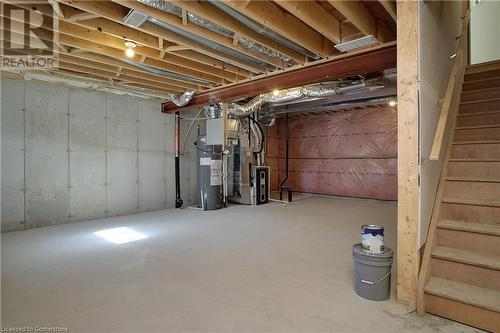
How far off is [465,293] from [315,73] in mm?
2972

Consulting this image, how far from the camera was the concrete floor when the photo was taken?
1.91m

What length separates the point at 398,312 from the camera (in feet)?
6.61

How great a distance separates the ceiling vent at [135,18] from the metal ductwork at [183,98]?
8.53 feet

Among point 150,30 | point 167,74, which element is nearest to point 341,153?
point 167,74

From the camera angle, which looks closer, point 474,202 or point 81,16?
point 474,202

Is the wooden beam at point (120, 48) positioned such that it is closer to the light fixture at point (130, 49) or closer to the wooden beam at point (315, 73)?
the light fixture at point (130, 49)

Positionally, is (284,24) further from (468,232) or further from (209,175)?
(209,175)

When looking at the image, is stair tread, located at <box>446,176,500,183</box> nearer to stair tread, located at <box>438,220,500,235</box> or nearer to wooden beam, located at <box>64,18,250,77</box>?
stair tread, located at <box>438,220,500,235</box>

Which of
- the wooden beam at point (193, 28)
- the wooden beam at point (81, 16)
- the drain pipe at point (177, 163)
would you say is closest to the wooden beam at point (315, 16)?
the wooden beam at point (193, 28)

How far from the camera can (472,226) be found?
222 cm

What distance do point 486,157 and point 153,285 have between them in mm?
3378

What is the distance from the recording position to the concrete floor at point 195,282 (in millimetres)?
1912

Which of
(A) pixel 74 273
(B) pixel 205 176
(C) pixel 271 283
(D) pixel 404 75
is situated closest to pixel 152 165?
(B) pixel 205 176

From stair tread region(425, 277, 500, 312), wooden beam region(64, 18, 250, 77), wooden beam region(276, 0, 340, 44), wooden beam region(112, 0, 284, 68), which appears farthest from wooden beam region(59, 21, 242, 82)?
stair tread region(425, 277, 500, 312)
